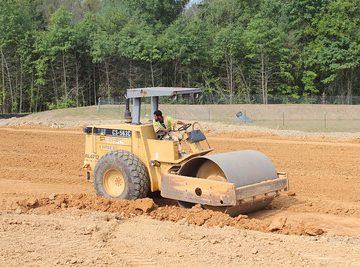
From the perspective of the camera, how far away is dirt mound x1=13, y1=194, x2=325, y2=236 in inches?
329

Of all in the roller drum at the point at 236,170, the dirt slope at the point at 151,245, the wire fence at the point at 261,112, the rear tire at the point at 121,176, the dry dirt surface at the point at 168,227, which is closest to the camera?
the dirt slope at the point at 151,245

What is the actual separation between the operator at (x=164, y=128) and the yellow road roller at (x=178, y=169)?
93 millimetres

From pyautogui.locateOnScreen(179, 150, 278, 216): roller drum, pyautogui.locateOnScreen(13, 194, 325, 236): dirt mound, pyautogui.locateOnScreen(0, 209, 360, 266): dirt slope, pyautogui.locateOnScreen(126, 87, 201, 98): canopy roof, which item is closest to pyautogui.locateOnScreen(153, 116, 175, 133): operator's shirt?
pyautogui.locateOnScreen(126, 87, 201, 98): canopy roof

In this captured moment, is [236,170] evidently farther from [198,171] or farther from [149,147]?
[149,147]

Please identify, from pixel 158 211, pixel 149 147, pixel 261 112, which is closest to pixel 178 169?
pixel 149 147

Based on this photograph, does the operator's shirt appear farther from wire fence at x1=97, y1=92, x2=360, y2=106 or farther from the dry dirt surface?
wire fence at x1=97, y1=92, x2=360, y2=106

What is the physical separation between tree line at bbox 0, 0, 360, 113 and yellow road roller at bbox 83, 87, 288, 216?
38.3 metres

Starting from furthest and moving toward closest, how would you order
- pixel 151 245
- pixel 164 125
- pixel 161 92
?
Answer: pixel 164 125
pixel 161 92
pixel 151 245

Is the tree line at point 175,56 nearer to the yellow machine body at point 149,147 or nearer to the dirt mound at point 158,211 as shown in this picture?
the yellow machine body at point 149,147

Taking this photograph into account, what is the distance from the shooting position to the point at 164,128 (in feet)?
32.7

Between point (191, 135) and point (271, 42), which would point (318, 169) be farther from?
point (271, 42)

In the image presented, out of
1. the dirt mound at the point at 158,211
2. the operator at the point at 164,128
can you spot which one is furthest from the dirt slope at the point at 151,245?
the operator at the point at 164,128

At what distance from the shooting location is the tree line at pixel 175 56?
48.6 metres

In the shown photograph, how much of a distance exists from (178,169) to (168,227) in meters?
1.54
